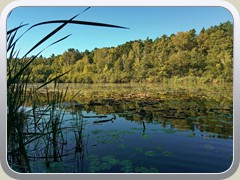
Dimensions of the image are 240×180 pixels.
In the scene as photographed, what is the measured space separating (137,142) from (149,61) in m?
0.96

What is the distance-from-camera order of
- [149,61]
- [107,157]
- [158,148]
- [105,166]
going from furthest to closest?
1. [149,61]
2. [158,148]
3. [107,157]
4. [105,166]

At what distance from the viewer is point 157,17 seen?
201 cm

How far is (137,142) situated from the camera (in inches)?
88.0

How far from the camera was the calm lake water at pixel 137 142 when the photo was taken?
5.92 ft

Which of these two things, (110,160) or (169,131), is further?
(169,131)

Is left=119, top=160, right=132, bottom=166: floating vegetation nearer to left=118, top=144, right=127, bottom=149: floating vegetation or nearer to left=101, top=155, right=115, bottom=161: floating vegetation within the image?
left=101, top=155, right=115, bottom=161: floating vegetation

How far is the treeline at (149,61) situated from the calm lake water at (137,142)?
0.18m

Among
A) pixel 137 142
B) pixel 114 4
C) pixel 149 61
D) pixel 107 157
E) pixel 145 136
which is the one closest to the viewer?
pixel 114 4

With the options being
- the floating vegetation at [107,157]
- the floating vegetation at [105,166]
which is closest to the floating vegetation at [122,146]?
the floating vegetation at [107,157]

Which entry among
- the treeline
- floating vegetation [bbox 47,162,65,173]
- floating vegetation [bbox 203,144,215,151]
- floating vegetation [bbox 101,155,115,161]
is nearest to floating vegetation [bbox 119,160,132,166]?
floating vegetation [bbox 101,155,115,161]

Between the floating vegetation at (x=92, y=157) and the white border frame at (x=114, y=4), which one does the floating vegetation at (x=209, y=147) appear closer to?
the white border frame at (x=114, y=4)

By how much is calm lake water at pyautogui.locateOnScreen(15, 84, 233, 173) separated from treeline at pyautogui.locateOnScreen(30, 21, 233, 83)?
183 millimetres

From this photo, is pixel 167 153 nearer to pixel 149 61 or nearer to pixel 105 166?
pixel 105 166

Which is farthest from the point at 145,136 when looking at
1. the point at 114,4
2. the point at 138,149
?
the point at 114,4
